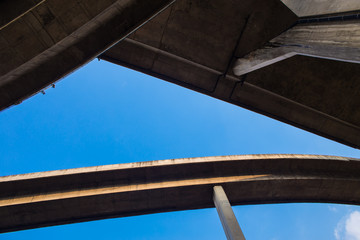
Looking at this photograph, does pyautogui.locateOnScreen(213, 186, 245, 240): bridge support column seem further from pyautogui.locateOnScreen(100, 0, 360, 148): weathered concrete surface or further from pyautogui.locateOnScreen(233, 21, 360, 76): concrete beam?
pyautogui.locateOnScreen(233, 21, 360, 76): concrete beam

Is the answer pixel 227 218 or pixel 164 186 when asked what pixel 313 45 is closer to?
pixel 227 218

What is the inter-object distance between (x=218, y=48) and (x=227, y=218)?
288 inches

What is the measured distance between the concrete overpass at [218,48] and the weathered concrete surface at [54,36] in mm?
18

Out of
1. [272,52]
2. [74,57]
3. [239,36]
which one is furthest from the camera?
[239,36]

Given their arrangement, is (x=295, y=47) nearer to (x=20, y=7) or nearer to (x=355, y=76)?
(x=355, y=76)

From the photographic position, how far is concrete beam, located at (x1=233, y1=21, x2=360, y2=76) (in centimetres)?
498

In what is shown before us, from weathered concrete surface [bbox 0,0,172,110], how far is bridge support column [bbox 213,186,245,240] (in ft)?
23.0

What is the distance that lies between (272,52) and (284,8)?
2345 millimetres

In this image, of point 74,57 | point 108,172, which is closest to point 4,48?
point 74,57

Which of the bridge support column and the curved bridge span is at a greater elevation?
the curved bridge span

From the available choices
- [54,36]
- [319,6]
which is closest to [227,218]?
A: [54,36]

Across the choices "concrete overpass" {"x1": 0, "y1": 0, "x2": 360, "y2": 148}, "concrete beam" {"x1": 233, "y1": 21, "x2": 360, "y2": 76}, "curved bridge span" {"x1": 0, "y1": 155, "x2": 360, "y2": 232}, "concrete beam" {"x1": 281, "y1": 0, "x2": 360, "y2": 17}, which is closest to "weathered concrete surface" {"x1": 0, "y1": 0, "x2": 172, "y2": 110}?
"concrete overpass" {"x1": 0, "y1": 0, "x2": 360, "y2": 148}

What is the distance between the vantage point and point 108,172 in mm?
9250

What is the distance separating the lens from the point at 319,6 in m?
6.93
